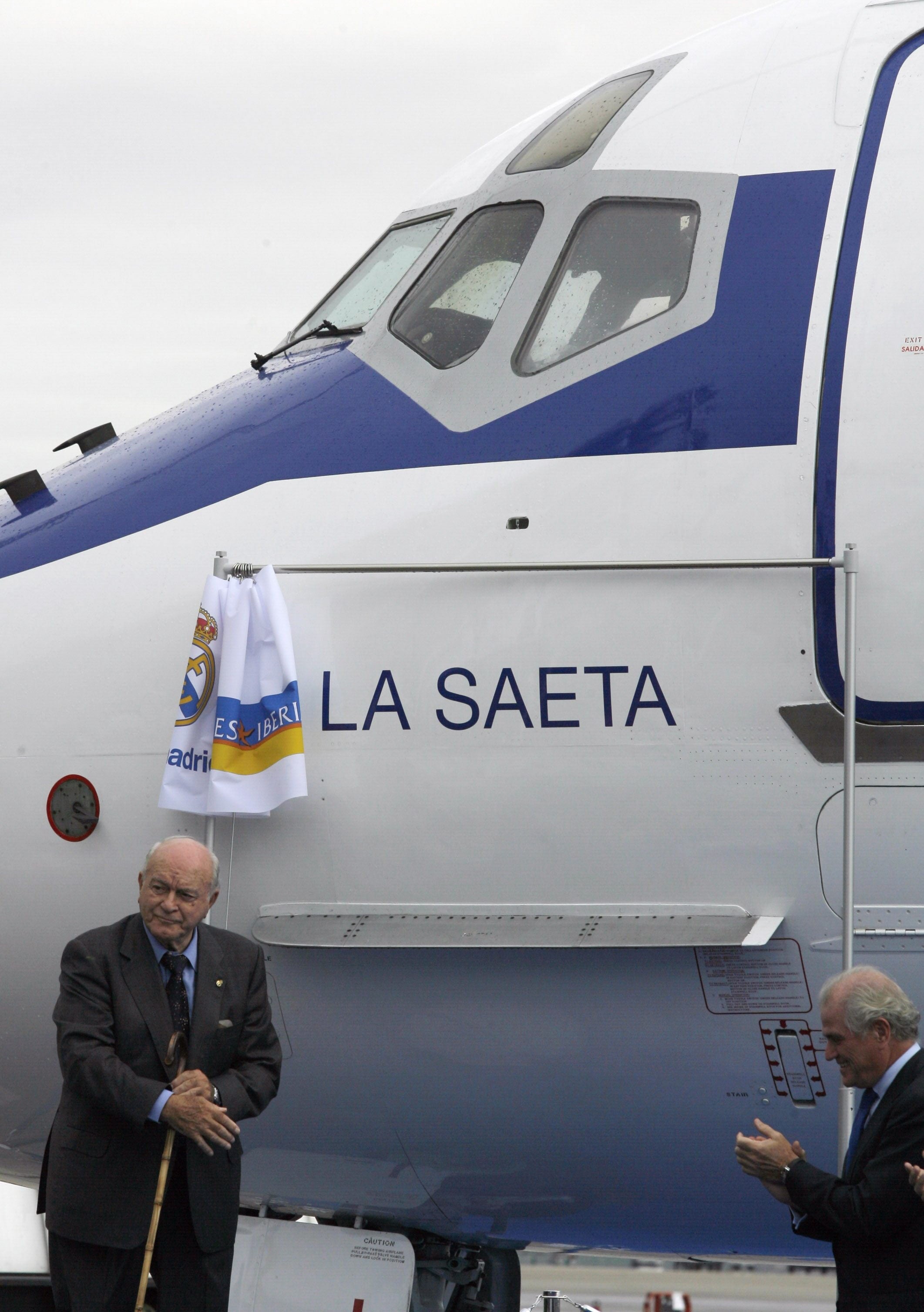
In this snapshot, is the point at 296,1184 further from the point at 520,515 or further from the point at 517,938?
the point at 520,515

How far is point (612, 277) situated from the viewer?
498cm

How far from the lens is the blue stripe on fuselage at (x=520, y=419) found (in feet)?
15.4

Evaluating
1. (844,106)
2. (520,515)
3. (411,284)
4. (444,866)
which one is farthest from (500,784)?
(844,106)

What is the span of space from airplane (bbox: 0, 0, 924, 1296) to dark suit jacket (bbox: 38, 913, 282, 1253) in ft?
1.12

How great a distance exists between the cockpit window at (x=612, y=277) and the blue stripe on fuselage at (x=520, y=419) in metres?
0.15

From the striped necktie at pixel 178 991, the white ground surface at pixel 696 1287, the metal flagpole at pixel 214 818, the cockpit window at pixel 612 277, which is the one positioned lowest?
the white ground surface at pixel 696 1287

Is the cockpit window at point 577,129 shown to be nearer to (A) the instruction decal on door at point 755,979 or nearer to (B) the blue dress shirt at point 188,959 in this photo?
(A) the instruction decal on door at point 755,979

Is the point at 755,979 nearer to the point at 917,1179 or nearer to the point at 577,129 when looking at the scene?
the point at 917,1179

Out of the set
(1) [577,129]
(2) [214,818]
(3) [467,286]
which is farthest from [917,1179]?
(1) [577,129]

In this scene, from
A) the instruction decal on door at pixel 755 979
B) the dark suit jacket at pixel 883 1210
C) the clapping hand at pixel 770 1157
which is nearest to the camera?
the dark suit jacket at pixel 883 1210

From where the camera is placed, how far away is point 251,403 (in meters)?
5.29

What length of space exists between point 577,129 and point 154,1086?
11.2 feet

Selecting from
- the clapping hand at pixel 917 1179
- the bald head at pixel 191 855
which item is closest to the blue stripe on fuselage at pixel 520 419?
the bald head at pixel 191 855

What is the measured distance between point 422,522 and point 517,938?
131 centimetres
